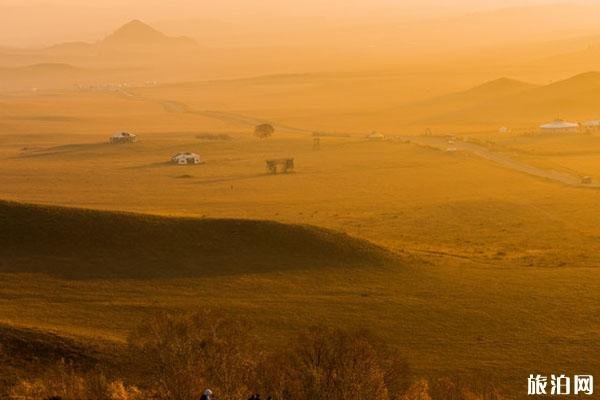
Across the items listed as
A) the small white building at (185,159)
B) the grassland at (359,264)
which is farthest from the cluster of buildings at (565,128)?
the small white building at (185,159)

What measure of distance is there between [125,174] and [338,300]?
3801cm

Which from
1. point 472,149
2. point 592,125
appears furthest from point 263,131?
point 592,125

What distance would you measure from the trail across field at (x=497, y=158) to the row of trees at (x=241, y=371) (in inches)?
1649

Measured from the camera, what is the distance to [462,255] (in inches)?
1478

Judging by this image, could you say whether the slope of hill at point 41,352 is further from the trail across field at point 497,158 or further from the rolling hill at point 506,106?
the rolling hill at point 506,106

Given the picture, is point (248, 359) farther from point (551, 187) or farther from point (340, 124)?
point (340, 124)

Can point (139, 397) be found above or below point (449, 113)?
below

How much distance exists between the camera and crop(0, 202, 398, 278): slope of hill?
109 ft

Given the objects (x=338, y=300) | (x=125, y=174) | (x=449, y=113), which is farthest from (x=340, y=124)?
(x=338, y=300)

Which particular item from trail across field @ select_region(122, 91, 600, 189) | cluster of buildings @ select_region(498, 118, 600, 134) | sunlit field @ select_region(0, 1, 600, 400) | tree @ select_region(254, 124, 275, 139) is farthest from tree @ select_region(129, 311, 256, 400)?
cluster of buildings @ select_region(498, 118, 600, 134)

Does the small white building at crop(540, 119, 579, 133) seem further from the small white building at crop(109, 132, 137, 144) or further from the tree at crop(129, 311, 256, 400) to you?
the tree at crop(129, 311, 256, 400)

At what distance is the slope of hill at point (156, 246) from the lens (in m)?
33.3

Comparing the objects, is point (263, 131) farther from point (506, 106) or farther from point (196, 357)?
point (196, 357)

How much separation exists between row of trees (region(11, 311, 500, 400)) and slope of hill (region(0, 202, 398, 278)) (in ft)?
43.8
